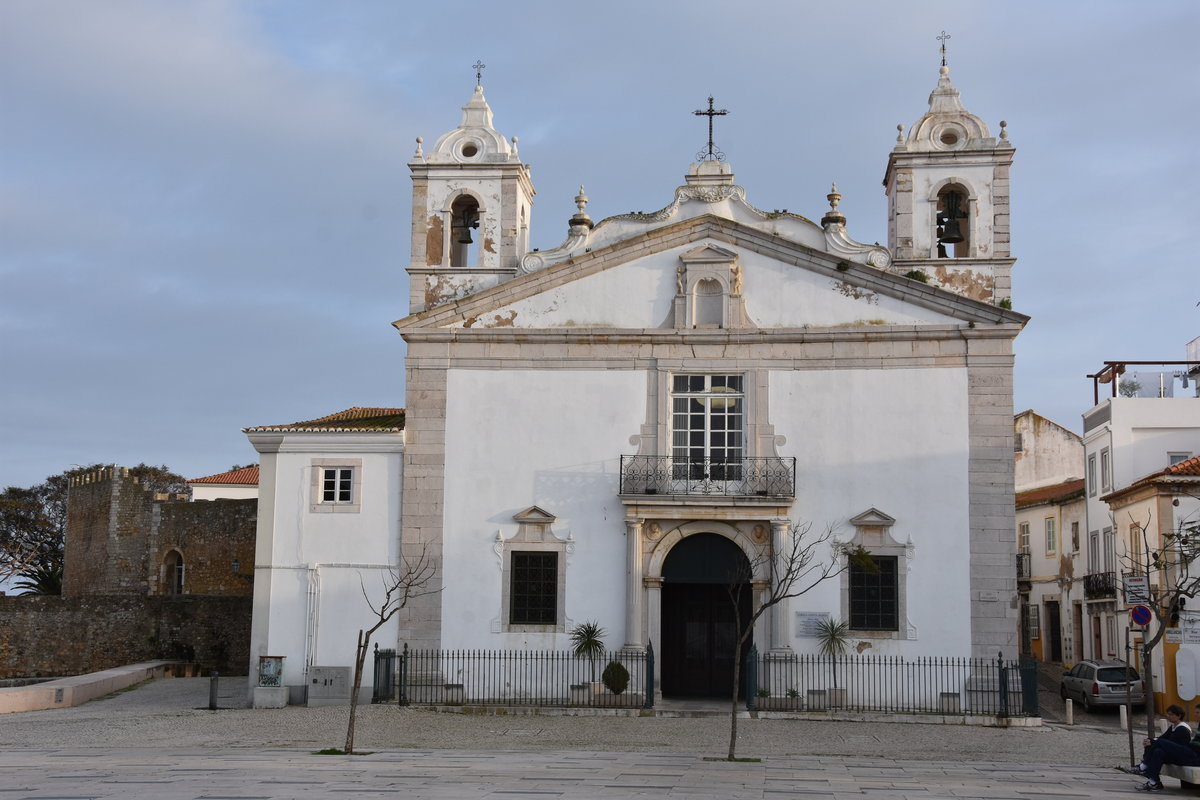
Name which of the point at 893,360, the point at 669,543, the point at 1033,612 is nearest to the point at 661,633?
the point at 669,543

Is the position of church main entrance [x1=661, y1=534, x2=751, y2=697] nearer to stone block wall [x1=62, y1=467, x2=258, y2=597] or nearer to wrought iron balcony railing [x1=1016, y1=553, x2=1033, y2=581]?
wrought iron balcony railing [x1=1016, y1=553, x2=1033, y2=581]

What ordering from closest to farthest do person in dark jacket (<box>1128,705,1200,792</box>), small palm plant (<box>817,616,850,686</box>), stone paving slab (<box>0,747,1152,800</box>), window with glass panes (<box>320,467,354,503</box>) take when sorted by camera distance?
stone paving slab (<box>0,747,1152,800</box>), person in dark jacket (<box>1128,705,1200,792</box>), small palm plant (<box>817,616,850,686</box>), window with glass panes (<box>320,467,354,503</box>)

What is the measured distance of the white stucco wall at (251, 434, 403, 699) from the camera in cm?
2359

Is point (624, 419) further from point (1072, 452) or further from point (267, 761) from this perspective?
point (1072, 452)

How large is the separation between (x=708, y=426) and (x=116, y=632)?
2236 centimetres

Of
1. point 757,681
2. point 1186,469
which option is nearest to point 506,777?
point 757,681

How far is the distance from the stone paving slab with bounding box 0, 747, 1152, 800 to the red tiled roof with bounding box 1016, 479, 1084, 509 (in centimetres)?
2106

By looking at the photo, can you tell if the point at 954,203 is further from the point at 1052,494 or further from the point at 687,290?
the point at 1052,494

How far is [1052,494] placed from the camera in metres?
40.1

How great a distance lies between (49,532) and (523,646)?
141ft

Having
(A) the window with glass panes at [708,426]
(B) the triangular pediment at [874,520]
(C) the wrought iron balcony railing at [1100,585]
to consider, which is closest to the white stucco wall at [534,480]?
(A) the window with glass panes at [708,426]

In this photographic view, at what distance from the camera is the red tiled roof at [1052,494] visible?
36.5 metres

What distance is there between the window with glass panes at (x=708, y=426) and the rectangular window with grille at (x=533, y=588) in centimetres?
291

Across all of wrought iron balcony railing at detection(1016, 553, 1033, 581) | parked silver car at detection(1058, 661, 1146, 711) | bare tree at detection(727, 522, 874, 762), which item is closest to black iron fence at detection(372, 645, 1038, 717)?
bare tree at detection(727, 522, 874, 762)
